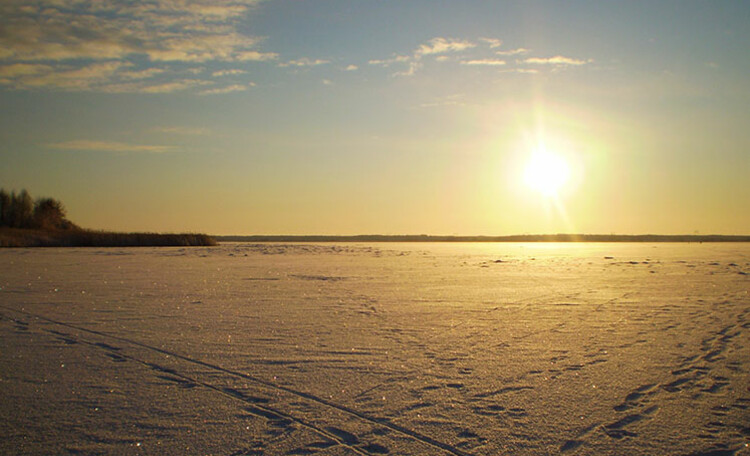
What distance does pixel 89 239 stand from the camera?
40188 mm

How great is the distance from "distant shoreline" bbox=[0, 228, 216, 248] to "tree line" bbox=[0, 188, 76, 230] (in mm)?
5868

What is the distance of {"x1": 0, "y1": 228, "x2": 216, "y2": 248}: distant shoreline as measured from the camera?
37.9 metres

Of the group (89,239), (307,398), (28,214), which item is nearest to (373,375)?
(307,398)

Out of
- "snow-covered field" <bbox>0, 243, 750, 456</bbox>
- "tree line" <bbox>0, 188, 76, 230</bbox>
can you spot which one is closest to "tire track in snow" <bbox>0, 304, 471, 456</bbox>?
"snow-covered field" <bbox>0, 243, 750, 456</bbox>

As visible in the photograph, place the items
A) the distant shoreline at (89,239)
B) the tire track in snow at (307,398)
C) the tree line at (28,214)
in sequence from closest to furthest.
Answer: the tire track in snow at (307,398), the distant shoreline at (89,239), the tree line at (28,214)

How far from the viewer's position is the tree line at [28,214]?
46.5 metres

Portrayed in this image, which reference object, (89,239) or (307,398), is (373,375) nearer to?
(307,398)

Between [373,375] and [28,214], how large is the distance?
169 feet

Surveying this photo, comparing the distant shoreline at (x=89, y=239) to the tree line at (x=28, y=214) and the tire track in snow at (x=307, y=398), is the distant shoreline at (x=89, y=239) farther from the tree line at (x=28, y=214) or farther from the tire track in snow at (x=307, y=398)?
the tire track in snow at (x=307, y=398)

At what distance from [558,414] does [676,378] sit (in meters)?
1.64

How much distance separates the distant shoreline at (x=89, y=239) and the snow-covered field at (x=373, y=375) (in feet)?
106

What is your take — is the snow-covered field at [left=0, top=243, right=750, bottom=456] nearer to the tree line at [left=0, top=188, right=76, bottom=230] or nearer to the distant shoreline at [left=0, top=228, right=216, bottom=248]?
the distant shoreline at [left=0, top=228, right=216, bottom=248]

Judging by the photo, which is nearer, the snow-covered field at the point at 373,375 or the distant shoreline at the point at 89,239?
the snow-covered field at the point at 373,375

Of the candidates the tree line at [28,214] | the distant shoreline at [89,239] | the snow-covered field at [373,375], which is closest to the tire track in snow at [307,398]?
the snow-covered field at [373,375]
